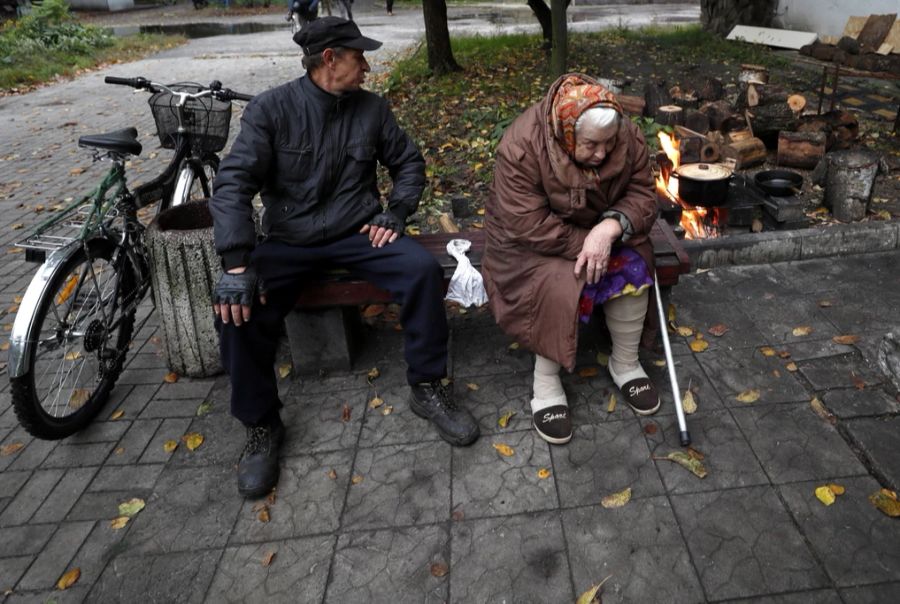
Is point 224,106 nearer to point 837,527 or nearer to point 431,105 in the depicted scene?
point 837,527

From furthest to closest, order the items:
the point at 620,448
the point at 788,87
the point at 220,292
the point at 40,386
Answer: the point at 788,87 → the point at 40,386 → the point at 620,448 → the point at 220,292

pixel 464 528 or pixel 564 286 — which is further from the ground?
pixel 564 286

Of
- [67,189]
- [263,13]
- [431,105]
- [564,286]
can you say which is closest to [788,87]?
[431,105]

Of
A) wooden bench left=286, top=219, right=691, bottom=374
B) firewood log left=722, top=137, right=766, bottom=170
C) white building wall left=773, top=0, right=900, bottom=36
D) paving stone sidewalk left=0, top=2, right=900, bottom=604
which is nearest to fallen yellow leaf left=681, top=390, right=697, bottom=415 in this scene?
paving stone sidewalk left=0, top=2, right=900, bottom=604

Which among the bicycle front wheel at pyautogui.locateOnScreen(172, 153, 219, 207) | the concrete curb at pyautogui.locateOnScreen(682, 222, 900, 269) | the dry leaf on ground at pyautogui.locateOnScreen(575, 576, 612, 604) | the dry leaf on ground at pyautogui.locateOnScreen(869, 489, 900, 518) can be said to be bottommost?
the dry leaf on ground at pyautogui.locateOnScreen(575, 576, 612, 604)

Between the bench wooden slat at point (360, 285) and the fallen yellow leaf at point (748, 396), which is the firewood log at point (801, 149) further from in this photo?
the fallen yellow leaf at point (748, 396)

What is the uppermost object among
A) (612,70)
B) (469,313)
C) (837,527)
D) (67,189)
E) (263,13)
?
(263,13)

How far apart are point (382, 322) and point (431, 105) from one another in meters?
5.77

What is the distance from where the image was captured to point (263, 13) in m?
28.8

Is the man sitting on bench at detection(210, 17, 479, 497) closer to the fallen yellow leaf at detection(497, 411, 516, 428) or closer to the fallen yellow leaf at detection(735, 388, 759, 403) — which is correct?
the fallen yellow leaf at detection(497, 411, 516, 428)

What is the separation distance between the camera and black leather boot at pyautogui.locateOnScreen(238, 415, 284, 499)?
10.0ft

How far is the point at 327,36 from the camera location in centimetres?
309

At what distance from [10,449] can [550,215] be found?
Result: 307 centimetres

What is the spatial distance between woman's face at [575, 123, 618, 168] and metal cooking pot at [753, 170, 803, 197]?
9.42 ft
